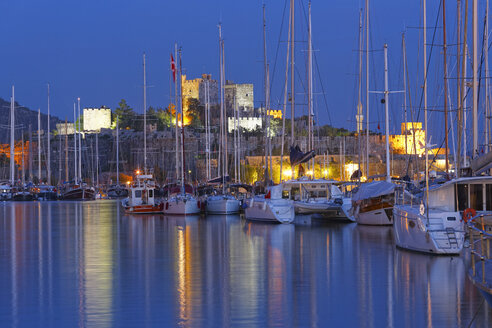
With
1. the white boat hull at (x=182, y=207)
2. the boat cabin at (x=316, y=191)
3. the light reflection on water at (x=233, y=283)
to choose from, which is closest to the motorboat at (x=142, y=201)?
the white boat hull at (x=182, y=207)

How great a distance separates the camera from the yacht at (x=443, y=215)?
1939cm

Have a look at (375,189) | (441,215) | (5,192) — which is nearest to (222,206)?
(375,189)

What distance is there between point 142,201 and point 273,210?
14761 mm

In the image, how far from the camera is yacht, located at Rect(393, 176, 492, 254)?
19.4 meters

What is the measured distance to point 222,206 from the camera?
43500 millimetres

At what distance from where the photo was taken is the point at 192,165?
4400 inches

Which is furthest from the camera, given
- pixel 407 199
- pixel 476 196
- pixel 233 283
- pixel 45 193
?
pixel 45 193

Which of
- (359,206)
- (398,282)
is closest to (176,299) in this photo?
(398,282)

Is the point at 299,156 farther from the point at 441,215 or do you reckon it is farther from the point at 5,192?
the point at 5,192

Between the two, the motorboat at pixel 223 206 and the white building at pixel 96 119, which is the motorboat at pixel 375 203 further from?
the white building at pixel 96 119

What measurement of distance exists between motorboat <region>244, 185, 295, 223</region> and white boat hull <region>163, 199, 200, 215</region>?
7.78 metres

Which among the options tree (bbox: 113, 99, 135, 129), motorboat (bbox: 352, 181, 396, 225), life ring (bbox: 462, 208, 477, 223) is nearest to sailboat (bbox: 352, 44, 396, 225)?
motorboat (bbox: 352, 181, 396, 225)

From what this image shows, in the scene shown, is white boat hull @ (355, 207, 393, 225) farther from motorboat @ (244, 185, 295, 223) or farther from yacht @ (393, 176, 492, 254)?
yacht @ (393, 176, 492, 254)

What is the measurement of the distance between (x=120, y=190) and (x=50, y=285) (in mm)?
79319
